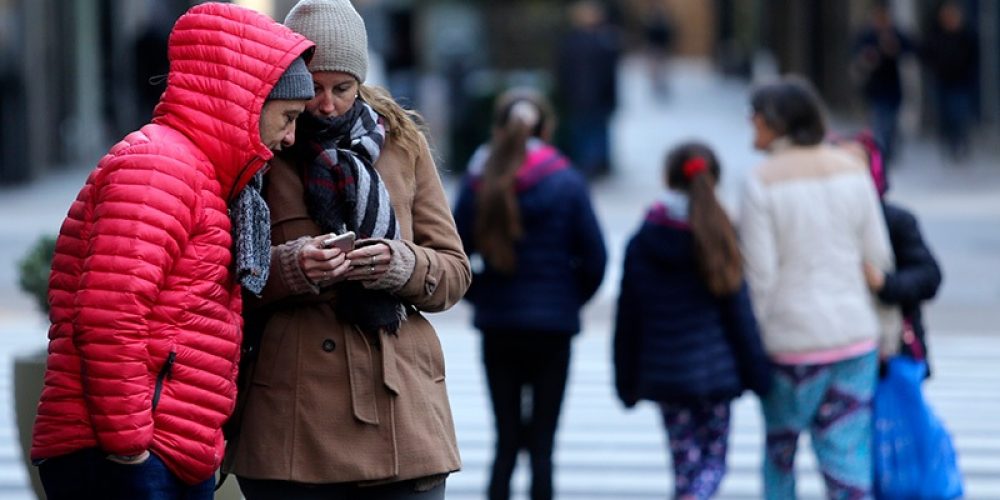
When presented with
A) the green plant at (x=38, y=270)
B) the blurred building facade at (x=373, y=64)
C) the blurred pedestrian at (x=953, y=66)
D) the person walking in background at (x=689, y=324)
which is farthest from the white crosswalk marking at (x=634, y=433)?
the blurred pedestrian at (x=953, y=66)

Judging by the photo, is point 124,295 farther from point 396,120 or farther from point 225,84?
point 396,120

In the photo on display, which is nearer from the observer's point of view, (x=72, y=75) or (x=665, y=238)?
(x=665, y=238)

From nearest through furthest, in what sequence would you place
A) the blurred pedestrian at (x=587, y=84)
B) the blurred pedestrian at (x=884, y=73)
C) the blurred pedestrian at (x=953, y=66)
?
the blurred pedestrian at (x=587, y=84) < the blurred pedestrian at (x=953, y=66) < the blurred pedestrian at (x=884, y=73)

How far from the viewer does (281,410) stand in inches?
161

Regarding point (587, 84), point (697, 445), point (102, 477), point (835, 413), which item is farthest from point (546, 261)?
point (587, 84)

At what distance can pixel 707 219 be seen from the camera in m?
6.50

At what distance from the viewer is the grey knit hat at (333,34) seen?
163 inches

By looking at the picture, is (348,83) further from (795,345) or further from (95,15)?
(95,15)

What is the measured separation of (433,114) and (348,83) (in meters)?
19.5

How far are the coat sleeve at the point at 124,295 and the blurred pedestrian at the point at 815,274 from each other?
3220mm

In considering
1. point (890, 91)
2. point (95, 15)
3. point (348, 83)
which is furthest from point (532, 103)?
point (95, 15)

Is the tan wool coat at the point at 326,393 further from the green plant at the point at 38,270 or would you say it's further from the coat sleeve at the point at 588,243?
the coat sleeve at the point at 588,243

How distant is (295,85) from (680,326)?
2.95 metres

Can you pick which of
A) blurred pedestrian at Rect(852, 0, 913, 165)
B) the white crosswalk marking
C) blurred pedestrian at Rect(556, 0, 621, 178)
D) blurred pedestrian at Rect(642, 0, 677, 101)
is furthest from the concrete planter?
blurred pedestrian at Rect(642, 0, 677, 101)
